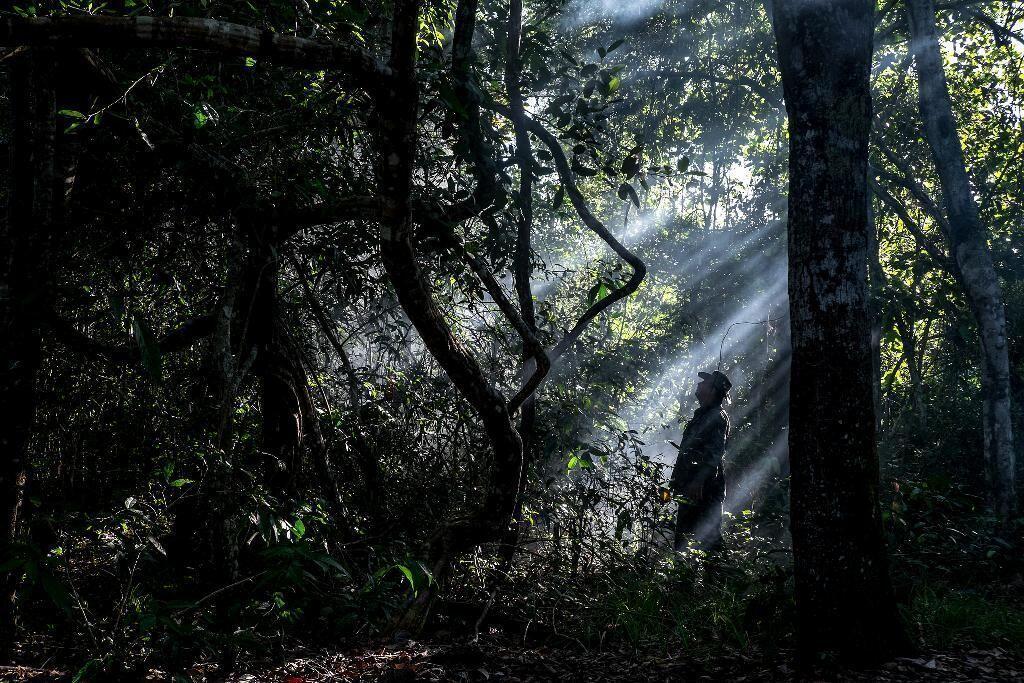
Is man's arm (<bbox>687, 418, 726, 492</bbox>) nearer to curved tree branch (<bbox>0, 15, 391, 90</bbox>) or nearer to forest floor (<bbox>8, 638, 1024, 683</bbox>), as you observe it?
forest floor (<bbox>8, 638, 1024, 683</bbox>)

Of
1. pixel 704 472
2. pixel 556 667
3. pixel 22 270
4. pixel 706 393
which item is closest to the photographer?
pixel 22 270

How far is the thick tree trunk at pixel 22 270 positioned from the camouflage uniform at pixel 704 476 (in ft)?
20.0

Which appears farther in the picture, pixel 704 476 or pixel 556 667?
pixel 704 476

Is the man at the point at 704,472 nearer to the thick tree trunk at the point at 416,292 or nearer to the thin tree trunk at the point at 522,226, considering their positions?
the thin tree trunk at the point at 522,226

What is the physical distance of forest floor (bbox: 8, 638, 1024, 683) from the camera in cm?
372

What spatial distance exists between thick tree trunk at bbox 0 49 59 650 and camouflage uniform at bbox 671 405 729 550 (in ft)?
20.0

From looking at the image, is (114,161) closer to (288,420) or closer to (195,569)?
(288,420)

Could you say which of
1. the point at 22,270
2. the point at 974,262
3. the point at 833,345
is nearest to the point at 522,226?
the point at 833,345

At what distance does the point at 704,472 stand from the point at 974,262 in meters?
4.13

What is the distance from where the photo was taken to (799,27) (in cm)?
415

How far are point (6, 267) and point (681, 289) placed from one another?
63.5ft

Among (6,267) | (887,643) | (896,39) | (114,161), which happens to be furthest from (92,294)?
(896,39)

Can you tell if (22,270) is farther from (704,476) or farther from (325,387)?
(704,476)

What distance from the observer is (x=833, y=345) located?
3.93 metres
